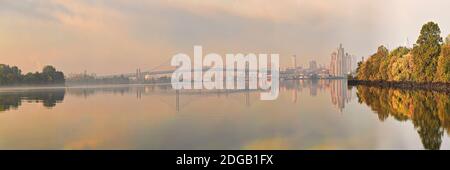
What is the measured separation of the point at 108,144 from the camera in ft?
33.3

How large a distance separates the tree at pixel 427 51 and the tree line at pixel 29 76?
1870 inches

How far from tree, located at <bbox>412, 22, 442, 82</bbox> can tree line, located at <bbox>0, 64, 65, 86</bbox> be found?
4749cm

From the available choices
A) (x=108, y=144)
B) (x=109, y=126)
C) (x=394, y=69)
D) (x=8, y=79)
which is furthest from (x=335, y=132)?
(x=8, y=79)

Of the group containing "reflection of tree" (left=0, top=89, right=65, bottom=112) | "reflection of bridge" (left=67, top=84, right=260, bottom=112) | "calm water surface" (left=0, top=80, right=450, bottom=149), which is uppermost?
"reflection of bridge" (left=67, top=84, right=260, bottom=112)

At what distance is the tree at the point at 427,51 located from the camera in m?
33.8

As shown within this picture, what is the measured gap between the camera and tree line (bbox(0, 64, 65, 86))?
58.1m

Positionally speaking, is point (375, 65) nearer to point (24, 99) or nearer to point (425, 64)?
point (425, 64)

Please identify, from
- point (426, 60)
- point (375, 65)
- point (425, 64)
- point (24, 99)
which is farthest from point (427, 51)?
point (24, 99)

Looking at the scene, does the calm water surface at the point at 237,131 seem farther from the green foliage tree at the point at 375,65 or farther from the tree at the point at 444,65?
the green foliage tree at the point at 375,65

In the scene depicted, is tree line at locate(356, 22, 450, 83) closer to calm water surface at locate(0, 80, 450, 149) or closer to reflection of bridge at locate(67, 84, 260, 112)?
reflection of bridge at locate(67, 84, 260, 112)

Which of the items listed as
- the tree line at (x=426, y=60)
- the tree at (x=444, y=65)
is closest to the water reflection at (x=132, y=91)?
the tree line at (x=426, y=60)

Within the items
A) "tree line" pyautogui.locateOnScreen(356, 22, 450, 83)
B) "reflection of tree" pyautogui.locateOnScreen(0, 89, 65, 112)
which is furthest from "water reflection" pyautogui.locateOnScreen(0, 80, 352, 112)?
"tree line" pyautogui.locateOnScreen(356, 22, 450, 83)

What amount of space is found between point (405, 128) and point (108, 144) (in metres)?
7.54
